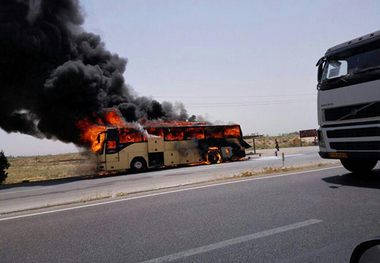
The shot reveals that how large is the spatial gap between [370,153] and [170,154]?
43.8 ft

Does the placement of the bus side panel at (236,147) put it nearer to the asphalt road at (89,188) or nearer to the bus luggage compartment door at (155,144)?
the bus luggage compartment door at (155,144)

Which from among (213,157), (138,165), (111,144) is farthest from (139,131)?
(213,157)

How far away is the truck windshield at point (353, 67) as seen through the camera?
20.7ft

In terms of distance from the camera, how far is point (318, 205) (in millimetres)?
4934

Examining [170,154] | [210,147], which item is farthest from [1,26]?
[210,147]

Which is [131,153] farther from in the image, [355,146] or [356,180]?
[355,146]

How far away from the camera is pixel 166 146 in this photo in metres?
18.3

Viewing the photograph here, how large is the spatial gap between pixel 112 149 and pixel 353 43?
13.6 meters

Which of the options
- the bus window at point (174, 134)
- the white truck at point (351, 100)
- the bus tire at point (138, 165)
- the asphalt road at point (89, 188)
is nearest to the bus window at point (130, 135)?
the bus tire at point (138, 165)

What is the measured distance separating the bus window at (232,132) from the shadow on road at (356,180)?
40.7ft

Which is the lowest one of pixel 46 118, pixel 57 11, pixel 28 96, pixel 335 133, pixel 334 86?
pixel 335 133

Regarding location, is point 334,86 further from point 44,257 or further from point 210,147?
point 210,147

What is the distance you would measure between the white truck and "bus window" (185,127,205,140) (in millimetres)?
12132

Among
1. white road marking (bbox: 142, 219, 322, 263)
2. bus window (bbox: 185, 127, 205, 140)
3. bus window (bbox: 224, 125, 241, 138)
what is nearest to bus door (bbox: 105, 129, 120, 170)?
bus window (bbox: 185, 127, 205, 140)
